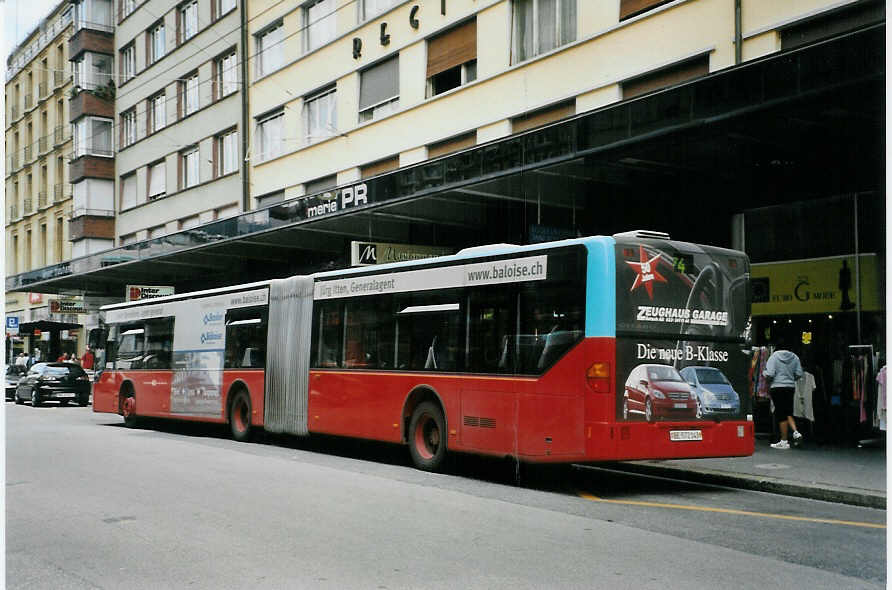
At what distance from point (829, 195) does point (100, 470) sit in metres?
11.8

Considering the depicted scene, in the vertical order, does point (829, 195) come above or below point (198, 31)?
below

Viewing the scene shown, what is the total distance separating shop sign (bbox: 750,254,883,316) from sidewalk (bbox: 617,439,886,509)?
2.35m

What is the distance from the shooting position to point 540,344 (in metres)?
11.0

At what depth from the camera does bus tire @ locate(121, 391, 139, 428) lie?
68.8ft

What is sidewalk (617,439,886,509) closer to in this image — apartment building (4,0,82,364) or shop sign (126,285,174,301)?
shop sign (126,285,174,301)

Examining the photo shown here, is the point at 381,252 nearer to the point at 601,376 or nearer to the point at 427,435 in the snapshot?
the point at 427,435

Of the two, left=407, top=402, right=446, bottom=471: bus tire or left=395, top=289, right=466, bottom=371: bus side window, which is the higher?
left=395, top=289, right=466, bottom=371: bus side window

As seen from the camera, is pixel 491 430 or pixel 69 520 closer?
pixel 69 520

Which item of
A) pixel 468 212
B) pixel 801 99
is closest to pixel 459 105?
pixel 468 212

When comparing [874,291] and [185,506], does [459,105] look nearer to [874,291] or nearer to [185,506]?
[874,291]

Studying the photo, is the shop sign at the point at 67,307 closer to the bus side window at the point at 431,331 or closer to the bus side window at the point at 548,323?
the bus side window at the point at 431,331

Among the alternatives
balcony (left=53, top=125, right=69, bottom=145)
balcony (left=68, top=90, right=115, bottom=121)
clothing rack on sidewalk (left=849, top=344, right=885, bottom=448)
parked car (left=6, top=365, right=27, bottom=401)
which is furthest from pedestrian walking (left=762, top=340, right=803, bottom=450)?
balcony (left=53, top=125, right=69, bottom=145)

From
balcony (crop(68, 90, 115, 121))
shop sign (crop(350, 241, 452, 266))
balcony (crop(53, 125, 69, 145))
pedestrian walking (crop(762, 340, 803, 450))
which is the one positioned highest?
balcony (crop(68, 90, 115, 121))

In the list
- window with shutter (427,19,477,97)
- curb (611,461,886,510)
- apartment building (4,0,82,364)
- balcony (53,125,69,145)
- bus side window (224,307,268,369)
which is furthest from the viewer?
balcony (53,125,69,145)
